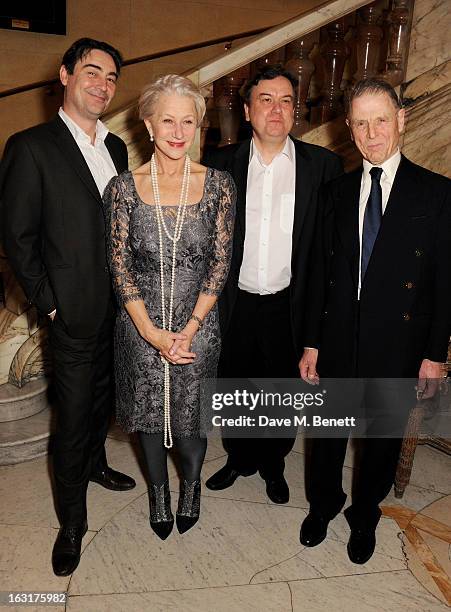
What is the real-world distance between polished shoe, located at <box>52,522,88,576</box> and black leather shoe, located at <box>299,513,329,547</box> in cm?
92

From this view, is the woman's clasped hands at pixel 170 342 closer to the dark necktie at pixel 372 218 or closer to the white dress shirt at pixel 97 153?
the white dress shirt at pixel 97 153

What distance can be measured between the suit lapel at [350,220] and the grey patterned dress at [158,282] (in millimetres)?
408

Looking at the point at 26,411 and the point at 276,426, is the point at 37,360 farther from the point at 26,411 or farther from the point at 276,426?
the point at 276,426

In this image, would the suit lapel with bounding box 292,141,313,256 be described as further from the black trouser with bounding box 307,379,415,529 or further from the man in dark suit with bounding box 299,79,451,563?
the black trouser with bounding box 307,379,415,529

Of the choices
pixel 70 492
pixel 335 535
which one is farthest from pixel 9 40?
pixel 335 535

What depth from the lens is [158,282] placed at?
7.16ft

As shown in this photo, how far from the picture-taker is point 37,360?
3428 mm

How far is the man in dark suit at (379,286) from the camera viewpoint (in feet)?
6.91

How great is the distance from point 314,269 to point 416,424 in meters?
0.93

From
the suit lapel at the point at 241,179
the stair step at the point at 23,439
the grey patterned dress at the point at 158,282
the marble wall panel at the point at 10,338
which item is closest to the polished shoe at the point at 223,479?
the grey patterned dress at the point at 158,282

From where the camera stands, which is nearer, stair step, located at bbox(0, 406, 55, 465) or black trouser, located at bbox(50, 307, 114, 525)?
black trouser, located at bbox(50, 307, 114, 525)

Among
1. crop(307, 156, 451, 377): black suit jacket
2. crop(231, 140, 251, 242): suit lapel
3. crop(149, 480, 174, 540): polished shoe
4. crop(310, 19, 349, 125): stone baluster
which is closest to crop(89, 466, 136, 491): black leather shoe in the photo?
crop(149, 480, 174, 540): polished shoe

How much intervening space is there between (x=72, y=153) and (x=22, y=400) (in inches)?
64.5

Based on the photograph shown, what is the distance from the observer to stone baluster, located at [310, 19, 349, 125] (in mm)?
3514
